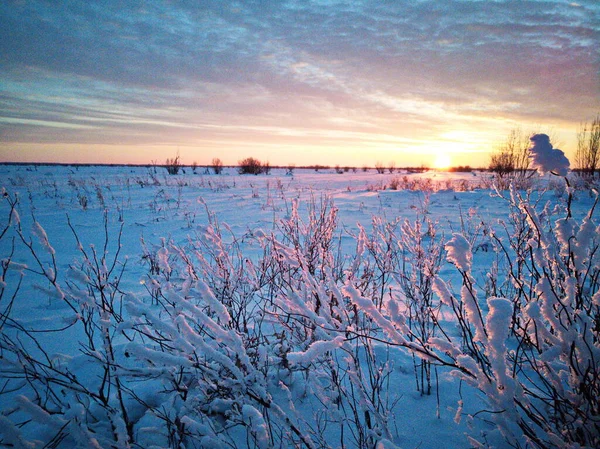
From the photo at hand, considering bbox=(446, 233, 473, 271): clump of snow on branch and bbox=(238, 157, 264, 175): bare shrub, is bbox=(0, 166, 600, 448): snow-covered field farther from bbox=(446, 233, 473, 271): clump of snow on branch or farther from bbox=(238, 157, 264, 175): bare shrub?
bbox=(238, 157, 264, 175): bare shrub

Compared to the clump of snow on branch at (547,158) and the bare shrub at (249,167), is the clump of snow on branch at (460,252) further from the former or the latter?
the bare shrub at (249,167)

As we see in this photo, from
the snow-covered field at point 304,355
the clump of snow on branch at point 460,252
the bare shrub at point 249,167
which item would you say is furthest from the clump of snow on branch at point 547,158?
the bare shrub at point 249,167

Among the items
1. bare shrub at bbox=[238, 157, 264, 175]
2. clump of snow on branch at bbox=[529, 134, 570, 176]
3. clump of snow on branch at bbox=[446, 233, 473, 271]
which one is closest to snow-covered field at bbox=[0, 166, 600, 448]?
clump of snow on branch at bbox=[446, 233, 473, 271]

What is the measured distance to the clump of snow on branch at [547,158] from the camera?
42.0 inches

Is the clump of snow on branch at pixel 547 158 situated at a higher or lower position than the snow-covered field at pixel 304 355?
higher

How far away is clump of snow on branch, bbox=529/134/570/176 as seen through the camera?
1.07 m

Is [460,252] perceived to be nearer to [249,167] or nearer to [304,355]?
[304,355]

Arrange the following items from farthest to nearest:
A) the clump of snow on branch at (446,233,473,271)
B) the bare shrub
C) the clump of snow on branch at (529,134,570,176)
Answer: the bare shrub → the clump of snow on branch at (529,134,570,176) → the clump of snow on branch at (446,233,473,271)

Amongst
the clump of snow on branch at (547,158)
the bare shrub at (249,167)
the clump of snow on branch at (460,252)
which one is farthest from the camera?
the bare shrub at (249,167)

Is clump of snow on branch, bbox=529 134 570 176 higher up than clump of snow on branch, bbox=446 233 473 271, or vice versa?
clump of snow on branch, bbox=529 134 570 176

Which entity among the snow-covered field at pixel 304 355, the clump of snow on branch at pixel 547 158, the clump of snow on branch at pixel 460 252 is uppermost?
the clump of snow on branch at pixel 547 158

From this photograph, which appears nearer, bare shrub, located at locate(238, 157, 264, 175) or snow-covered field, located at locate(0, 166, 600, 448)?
snow-covered field, located at locate(0, 166, 600, 448)

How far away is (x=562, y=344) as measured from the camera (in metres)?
1.02

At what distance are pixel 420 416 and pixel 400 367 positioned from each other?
1.33 feet
